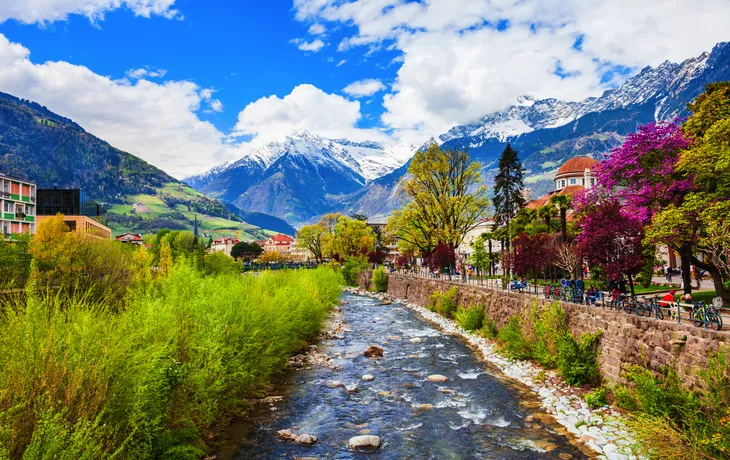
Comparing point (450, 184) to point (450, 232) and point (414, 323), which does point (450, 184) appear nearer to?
point (450, 232)

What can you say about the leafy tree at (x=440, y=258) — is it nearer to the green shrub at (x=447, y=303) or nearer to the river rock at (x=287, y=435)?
the green shrub at (x=447, y=303)

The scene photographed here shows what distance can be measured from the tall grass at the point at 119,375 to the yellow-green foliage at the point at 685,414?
11.0 metres

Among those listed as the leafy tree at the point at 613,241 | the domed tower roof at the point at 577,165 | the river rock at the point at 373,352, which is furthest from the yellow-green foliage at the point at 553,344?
the domed tower roof at the point at 577,165

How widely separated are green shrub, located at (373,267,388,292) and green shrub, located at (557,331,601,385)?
53.7m

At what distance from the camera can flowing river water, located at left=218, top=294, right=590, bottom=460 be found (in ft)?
44.2

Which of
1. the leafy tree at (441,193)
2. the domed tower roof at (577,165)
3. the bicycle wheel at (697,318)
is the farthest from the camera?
the domed tower roof at (577,165)

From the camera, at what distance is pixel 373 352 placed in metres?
27.0

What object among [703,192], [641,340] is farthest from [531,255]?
[641,340]

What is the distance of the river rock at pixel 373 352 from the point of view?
26.6m

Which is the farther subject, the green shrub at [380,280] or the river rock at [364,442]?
the green shrub at [380,280]

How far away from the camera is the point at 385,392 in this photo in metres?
19.4

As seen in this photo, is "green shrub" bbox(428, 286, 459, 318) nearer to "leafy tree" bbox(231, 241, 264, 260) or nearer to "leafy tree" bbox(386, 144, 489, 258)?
"leafy tree" bbox(386, 144, 489, 258)

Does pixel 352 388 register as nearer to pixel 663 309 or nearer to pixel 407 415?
pixel 407 415

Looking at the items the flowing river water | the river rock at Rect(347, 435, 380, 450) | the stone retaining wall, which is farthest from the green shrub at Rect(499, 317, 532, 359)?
the river rock at Rect(347, 435, 380, 450)
